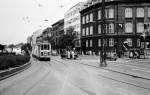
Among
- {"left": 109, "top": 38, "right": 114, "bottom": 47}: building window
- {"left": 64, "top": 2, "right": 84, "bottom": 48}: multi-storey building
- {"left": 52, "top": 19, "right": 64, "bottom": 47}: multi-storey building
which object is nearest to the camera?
{"left": 109, "top": 38, "right": 114, "bottom": 47}: building window

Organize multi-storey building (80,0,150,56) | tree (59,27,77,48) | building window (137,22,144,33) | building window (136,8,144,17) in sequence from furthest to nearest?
tree (59,27,77,48) < building window (136,8,144,17) < building window (137,22,144,33) < multi-storey building (80,0,150,56)

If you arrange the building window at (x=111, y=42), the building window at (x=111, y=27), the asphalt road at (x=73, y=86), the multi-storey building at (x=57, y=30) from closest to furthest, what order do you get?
the asphalt road at (x=73, y=86) < the building window at (x=111, y=42) < the building window at (x=111, y=27) < the multi-storey building at (x=57, y=30)

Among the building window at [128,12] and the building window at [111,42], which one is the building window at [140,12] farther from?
the building window at [111,42]

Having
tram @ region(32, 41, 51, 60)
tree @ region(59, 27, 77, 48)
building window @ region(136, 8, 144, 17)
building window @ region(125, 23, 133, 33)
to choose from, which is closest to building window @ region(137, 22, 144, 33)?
building window @ region(125, 23, 133, 33)

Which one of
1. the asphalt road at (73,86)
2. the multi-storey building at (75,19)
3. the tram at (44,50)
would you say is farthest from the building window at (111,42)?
the asphalt road at (73,86)

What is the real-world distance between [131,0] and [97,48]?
15.6 metres

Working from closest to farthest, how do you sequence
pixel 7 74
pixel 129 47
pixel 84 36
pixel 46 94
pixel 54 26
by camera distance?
pixel 46 94 < pixel 7 74 < pixel 129 47 < pixel 84 36 < pixel 54 26

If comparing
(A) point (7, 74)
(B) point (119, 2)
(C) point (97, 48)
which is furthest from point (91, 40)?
(A) point (7, 74)

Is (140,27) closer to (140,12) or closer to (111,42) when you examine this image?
(140,12)

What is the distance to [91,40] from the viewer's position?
78.0 metres

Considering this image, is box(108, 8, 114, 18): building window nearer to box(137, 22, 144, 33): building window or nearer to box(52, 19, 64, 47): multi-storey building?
box(137, 22, 144, 33): building window

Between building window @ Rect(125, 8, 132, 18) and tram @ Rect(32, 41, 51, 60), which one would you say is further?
building window @ Rect(125, 8, 132, 18)

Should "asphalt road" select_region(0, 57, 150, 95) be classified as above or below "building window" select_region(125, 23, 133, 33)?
below

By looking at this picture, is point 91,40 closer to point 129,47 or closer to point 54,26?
point 129,47
